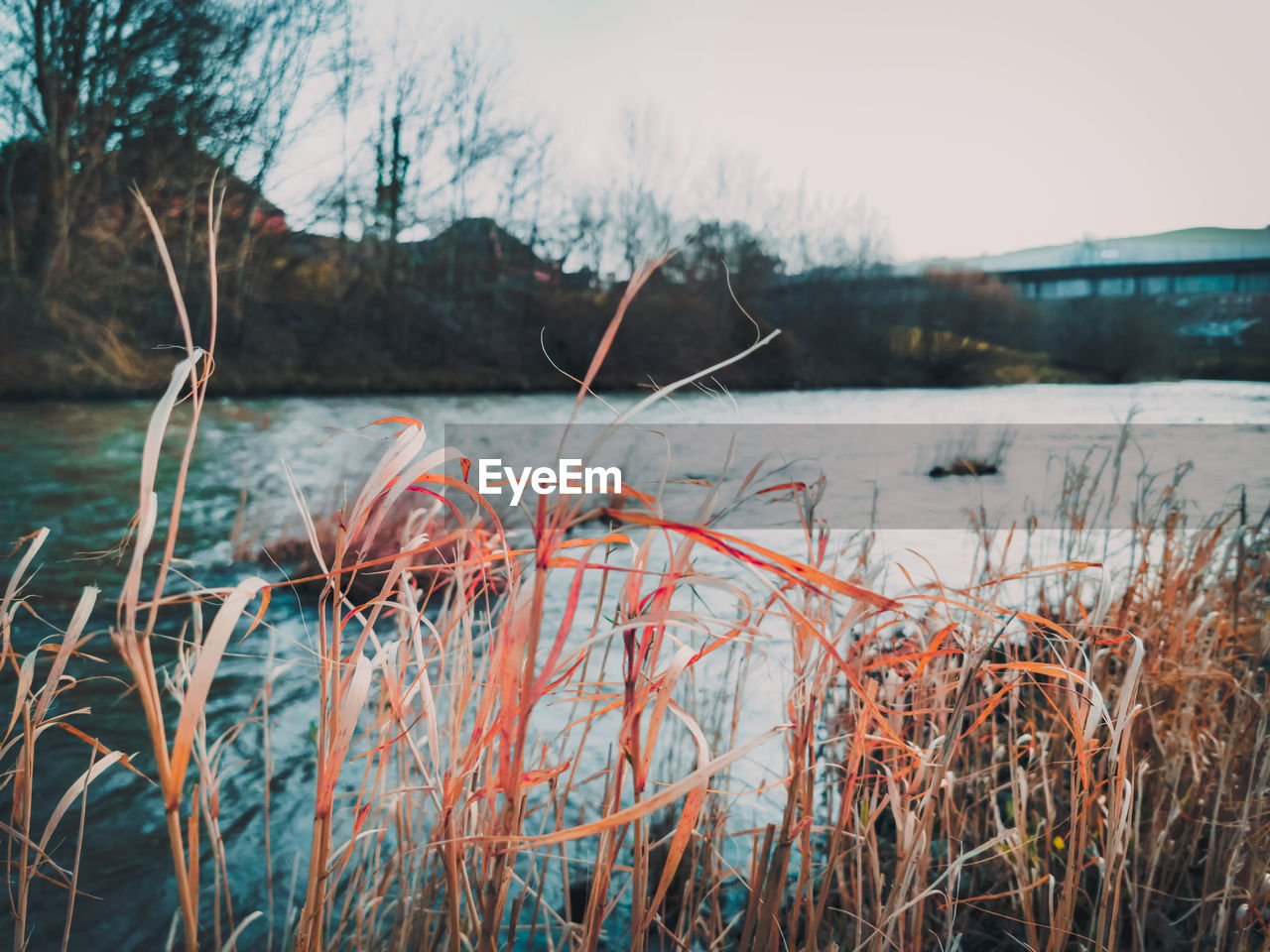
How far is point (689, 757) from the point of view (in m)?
2.40

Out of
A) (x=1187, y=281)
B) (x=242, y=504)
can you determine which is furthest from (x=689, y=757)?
(x=1187, y=281)

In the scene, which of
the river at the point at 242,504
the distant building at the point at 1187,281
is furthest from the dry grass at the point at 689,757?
the distant building at the point at 1187,281

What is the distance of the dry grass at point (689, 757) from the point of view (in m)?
0.63

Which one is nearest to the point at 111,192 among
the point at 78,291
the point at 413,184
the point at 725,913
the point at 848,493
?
the point at 78,291

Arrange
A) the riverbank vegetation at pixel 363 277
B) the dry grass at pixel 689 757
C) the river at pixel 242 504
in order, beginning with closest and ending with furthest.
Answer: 1. the dry grass at pixel 689 757
2. the river at pixel 242 504
3. the riverbank vegetation at pixel 363 277

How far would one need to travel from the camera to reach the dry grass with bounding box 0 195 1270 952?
63cm

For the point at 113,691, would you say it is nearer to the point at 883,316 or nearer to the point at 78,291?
the point at 78,291

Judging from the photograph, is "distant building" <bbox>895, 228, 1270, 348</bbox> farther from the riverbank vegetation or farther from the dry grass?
the dry grass

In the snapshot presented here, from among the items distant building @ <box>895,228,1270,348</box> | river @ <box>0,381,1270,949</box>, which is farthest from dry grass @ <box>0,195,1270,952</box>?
distant building @ <box>895,228,1270,348</box>

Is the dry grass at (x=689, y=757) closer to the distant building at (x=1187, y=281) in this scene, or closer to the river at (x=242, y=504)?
the river at (x=242, y=504)

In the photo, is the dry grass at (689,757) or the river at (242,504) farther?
the river at (242,504)

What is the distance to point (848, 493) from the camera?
9.28m

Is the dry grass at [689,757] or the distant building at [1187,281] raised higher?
the distant building at [1187,281]

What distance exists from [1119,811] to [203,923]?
7.38ft
